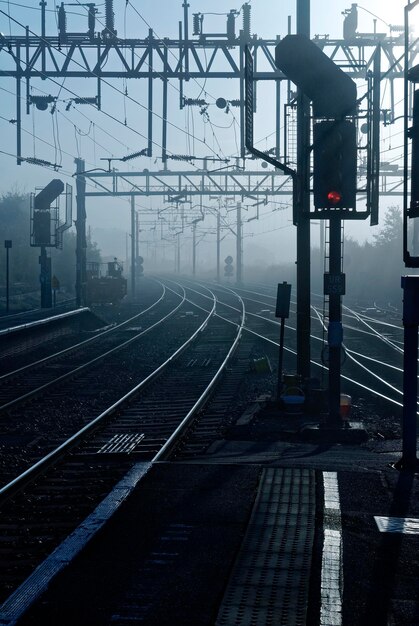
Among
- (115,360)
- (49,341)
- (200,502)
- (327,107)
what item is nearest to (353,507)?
(200,502)

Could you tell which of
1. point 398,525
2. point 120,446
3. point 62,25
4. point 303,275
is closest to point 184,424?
point 120,446

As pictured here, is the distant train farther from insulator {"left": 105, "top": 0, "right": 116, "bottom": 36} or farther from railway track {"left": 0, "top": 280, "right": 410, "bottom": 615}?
insulator {"left": 105, "top": 0, "right": 116, "bottom": 36}

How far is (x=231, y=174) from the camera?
39.1 m

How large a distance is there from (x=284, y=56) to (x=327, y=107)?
47.7 inches

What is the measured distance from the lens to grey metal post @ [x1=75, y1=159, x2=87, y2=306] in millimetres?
36781

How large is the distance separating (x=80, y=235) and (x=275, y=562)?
33352mm

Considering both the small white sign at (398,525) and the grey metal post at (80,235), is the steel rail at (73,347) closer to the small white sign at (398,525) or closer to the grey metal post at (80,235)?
the grey metal post at (80,235)

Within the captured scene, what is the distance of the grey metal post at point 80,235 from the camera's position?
3678 centimetres

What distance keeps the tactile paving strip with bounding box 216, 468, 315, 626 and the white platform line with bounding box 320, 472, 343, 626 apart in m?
0.11

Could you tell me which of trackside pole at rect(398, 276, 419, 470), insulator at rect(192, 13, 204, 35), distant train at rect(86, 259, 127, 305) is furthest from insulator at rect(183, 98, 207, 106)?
distant train at rect(86, 259, 127, 305)

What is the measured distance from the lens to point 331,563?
5695 millimetres

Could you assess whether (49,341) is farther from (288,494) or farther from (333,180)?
(288,494)

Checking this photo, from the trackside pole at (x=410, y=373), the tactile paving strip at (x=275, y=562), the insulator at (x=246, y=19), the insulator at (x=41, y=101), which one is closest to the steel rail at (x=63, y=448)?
the tactile paving strip at (x=275, y=562)

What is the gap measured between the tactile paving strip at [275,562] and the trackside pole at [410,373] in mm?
1419
